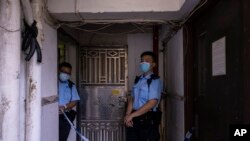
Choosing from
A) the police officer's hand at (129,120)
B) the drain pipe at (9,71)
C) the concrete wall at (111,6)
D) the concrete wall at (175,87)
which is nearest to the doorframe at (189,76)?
the concrete wall at (175,87)

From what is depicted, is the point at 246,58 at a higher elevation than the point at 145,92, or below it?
higher

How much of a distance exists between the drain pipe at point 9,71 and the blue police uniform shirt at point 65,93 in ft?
5.67

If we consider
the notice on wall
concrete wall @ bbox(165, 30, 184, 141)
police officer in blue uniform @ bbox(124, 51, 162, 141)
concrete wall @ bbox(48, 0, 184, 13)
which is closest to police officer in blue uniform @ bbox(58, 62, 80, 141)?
police officer in blue uniform @ bbox(124, 51, 162, 141)

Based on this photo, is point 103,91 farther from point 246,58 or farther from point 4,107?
point 246,58

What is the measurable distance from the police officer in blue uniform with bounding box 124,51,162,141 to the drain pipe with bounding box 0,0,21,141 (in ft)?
6.06

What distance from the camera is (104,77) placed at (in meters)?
5.74

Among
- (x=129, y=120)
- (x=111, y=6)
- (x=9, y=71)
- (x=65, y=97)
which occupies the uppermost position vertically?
(x=111, y=6)

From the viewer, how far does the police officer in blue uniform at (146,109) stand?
13.8ft

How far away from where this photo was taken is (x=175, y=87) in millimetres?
4578

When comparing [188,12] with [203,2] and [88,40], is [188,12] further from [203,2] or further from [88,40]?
[88,40]

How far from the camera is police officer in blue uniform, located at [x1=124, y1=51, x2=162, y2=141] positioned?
419 cm

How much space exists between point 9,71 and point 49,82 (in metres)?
1.04

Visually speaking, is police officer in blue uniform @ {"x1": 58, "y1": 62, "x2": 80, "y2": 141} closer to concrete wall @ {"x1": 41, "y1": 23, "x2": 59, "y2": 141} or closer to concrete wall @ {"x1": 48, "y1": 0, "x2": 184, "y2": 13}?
concrete wall @ {"x1": 41, "y1": 23, "x2": 59, "y2": 141}

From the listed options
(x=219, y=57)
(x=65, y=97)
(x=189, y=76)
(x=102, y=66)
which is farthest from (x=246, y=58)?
(x=102, y=66)
